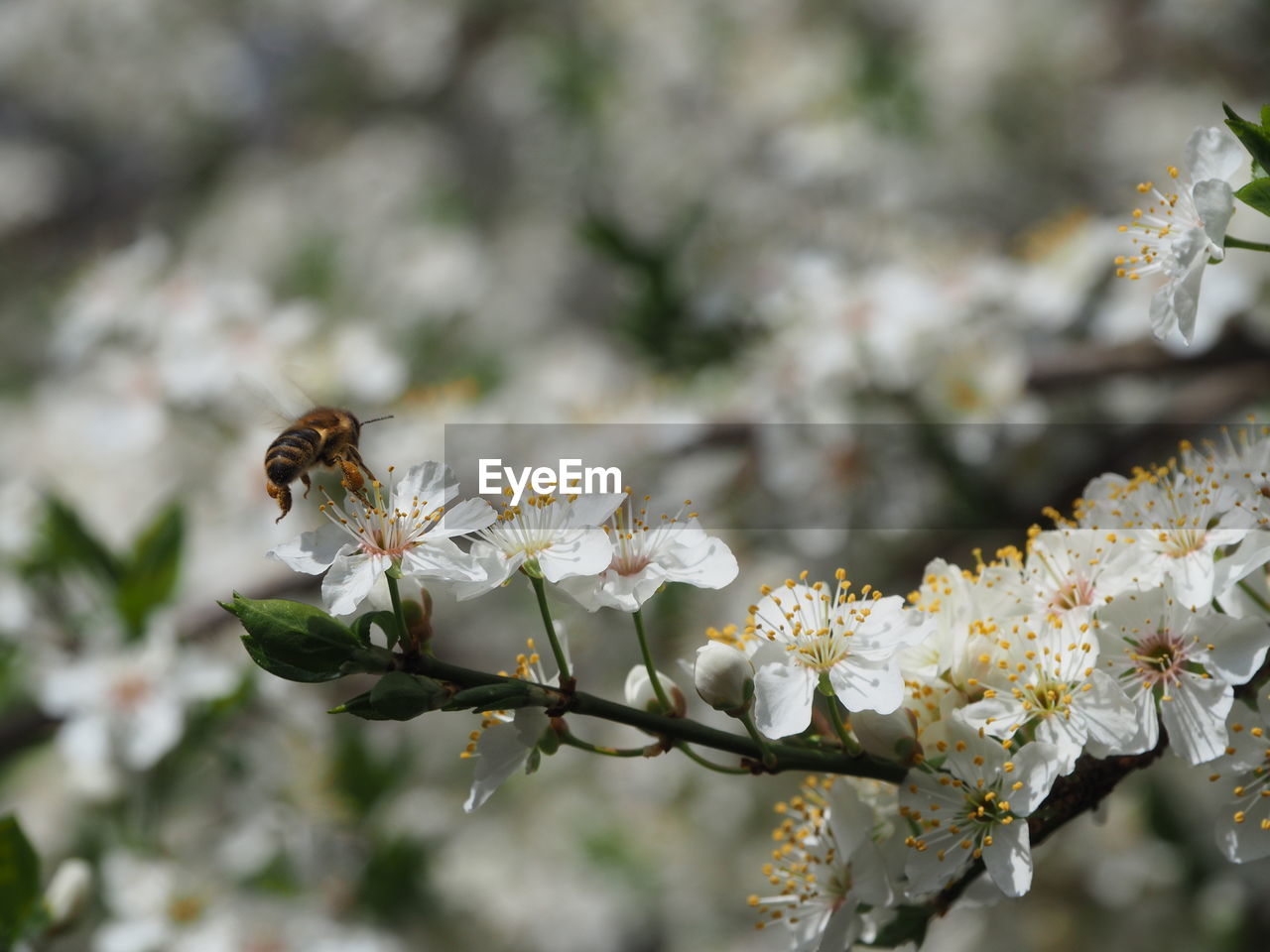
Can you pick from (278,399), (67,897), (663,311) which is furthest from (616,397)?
(67,897)

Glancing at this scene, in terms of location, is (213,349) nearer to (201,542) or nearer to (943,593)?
(201,542)

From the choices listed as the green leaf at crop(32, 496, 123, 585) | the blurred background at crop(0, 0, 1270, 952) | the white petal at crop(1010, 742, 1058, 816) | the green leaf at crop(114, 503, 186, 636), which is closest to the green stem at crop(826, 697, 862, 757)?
the white petal at crop(1010, 742, 1058, 816)

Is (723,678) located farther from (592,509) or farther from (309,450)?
(309,450)

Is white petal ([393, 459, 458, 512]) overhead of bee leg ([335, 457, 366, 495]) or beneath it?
beneath

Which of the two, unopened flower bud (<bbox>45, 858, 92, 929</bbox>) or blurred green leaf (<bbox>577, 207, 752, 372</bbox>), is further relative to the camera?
blurred green leaf (<bbox>577, 207, 752, 372</bbox>)

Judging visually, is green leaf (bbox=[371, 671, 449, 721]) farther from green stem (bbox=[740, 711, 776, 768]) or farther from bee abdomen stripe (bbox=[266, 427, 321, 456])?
bee abdomen stripe (bbox=[266, 427, 321, 456])

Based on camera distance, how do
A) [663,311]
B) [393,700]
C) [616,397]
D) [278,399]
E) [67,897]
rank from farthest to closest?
[616,397], [663,311], [278,399], [67,897], [393,700]

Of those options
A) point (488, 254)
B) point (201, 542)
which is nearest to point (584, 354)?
point (488, 254)

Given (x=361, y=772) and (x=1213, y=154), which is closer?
(x=1213, y=154)
